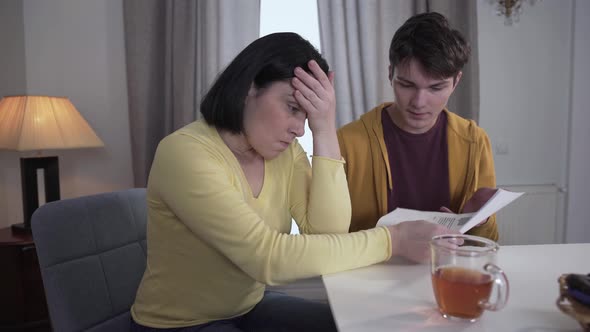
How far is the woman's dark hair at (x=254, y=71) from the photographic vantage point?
986mm

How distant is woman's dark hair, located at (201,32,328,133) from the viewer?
0.99m

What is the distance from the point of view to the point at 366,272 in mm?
859

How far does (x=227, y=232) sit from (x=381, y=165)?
78 cm

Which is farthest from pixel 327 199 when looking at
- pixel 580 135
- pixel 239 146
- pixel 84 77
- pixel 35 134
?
pixel 580 135

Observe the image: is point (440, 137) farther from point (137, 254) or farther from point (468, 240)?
point (137, 254)

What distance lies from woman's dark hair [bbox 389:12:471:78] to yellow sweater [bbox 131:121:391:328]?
17.7 inches

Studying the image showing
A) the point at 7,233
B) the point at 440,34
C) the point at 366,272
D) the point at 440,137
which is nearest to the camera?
the point at 366,272

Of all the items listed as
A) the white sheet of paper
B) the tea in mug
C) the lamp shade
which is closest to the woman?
the white sheet of paper

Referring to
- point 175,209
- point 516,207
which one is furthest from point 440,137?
point 516,207

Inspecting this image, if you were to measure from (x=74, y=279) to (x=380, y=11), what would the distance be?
222cm

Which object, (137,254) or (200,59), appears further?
(200,59)

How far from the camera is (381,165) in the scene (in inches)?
58.6

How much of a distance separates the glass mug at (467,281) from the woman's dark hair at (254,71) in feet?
1.73

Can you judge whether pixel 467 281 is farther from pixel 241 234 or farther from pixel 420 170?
pixel 420 170
